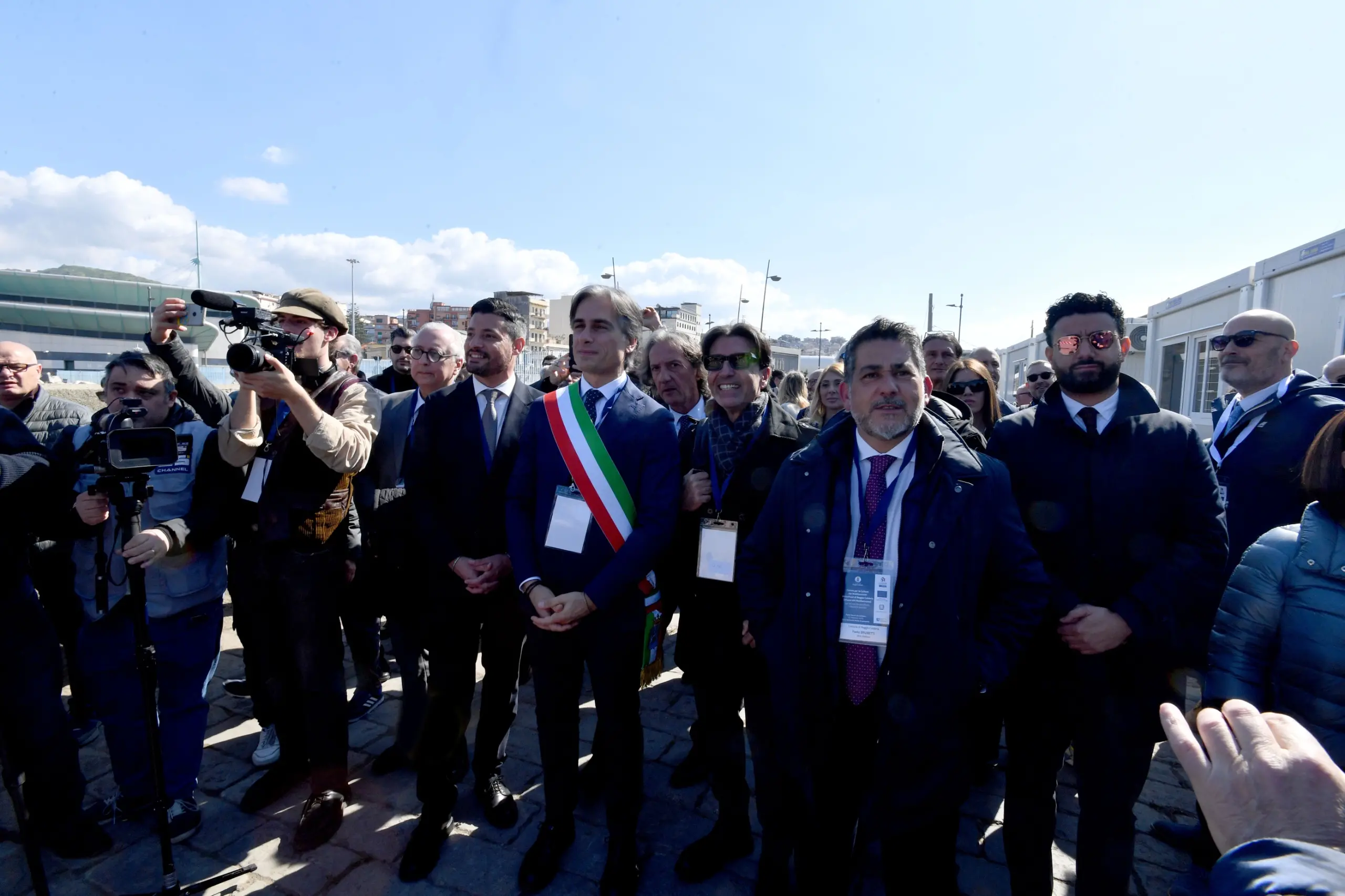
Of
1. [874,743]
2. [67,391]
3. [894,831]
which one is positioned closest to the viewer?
[894,831]

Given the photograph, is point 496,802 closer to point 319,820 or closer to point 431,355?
point 319,820

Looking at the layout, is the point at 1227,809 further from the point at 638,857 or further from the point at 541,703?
the point at 638,857

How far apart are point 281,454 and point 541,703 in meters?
1.59

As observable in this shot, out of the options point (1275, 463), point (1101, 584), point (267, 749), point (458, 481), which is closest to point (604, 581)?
point (458, 481)

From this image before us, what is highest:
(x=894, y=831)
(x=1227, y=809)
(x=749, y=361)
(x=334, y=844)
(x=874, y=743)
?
(x=749, y=361)

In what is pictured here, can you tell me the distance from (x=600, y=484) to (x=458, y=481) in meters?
0.76

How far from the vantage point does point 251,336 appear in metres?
Result: 2.51

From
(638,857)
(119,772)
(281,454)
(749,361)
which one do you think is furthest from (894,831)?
(119,772)

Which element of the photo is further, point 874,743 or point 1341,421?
point 874,743

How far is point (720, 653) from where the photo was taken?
2.70 meters

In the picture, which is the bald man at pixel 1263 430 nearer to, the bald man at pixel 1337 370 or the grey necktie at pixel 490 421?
the bald man at pixel 1337 370

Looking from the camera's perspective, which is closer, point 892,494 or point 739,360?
point 892,494

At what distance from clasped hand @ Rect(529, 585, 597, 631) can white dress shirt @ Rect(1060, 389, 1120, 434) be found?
1919 mm

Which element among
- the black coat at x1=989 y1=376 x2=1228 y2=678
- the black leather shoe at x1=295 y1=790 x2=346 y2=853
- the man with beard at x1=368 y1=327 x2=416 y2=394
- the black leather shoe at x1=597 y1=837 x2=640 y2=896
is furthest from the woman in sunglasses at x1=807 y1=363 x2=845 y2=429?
the man with beard at x1=368 y1=327 x2=416 y2=394
